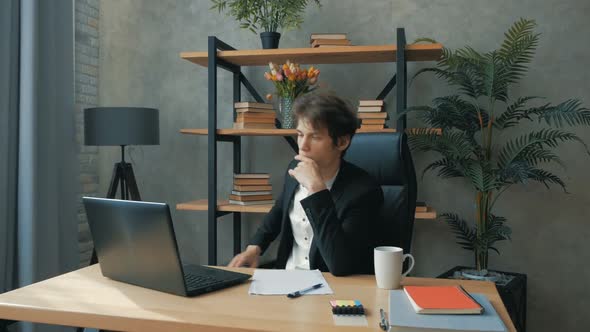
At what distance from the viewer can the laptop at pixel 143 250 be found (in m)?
1.23

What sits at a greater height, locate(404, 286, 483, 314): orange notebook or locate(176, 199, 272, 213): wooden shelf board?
locate(176, 199, 272, 213): wooden shelf board

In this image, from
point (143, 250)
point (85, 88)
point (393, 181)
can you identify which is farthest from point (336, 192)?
point (85, 88)

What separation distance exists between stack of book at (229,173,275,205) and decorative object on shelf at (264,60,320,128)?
0.33 metres

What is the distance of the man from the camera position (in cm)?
155

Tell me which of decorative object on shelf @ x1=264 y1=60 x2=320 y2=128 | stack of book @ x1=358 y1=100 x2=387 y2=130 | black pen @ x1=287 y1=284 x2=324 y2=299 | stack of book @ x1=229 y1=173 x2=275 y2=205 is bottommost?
black pen @ x1=287 y1=284 x2=324 y2=299

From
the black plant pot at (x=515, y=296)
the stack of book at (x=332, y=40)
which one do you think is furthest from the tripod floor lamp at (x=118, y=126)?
the black plant pot at (x=515, y=296)

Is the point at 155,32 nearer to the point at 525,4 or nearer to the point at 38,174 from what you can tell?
the point at 38,174

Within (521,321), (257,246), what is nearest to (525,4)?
(521,321)

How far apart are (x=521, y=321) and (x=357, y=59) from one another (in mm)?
1571

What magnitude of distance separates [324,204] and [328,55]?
1485mm

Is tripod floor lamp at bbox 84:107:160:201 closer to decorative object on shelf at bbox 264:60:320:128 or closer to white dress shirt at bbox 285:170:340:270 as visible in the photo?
decorative object on shelf at bbox 264:60:320:128

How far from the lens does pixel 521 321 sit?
2.71 metres

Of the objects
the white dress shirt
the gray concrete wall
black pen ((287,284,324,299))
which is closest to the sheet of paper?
black pen ((287,284,324,299))

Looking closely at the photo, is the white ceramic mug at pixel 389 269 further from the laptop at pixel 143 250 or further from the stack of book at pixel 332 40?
the stack of book at pixel 332 40
